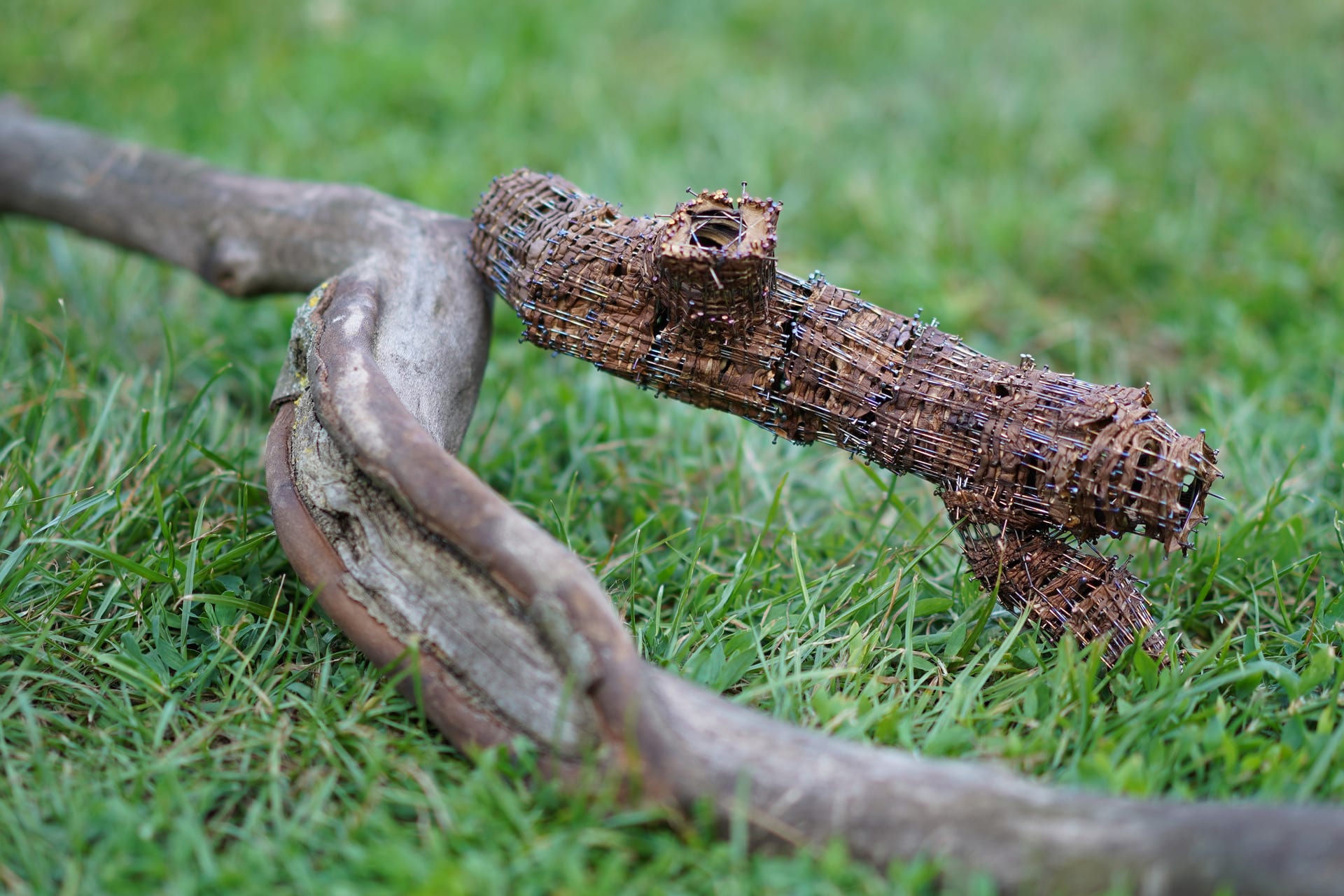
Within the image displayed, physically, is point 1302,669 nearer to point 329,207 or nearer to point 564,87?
point 329,207

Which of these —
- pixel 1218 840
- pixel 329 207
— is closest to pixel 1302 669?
pixel 1218 840

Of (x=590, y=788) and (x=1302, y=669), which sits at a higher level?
(x=1302, y=669)

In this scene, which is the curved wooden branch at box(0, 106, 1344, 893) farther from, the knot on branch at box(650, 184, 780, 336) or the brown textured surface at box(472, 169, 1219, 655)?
the knot on branch at box(650, 184, 780, 336)

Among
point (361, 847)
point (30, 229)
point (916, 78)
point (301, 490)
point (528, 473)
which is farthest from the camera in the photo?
point (916, 78)

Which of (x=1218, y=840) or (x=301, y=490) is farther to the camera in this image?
(x=301, y=490)

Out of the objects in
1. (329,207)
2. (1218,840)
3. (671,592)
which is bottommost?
(671,592)

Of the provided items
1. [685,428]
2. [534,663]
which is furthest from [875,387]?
[685,428]
